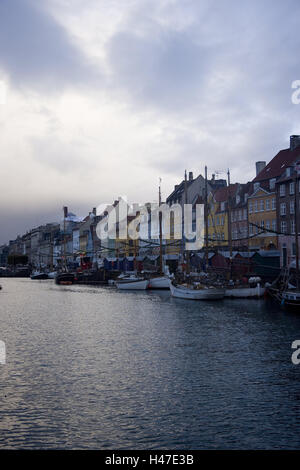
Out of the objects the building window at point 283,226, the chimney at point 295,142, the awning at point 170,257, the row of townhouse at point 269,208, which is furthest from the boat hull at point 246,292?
the awning at point 170,257

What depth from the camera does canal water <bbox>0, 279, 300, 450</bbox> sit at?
15.1 metres

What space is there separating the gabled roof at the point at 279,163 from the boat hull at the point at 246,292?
3056cm

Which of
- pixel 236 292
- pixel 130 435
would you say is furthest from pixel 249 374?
pixel 236 292

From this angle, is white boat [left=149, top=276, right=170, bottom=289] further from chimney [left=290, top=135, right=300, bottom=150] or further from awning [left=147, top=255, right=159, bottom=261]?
chimney [left=290, top=135, right=300, bottom=150]

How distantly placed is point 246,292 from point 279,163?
34.7 metres

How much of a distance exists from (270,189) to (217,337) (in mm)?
57786

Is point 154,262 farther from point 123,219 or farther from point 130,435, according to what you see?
point 130,435

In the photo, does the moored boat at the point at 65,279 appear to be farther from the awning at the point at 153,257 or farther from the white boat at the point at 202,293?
the white boat at the point at 202,293

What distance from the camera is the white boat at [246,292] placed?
2345 inches

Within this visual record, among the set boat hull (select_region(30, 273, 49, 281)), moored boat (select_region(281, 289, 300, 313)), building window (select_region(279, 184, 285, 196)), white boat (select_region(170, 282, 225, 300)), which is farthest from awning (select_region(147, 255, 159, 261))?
moored boat (select_region(281, 289, 300, 313))

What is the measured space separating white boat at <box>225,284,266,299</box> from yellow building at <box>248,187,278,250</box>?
23420 mm

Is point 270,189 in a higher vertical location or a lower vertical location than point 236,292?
higher

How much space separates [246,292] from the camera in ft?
196
